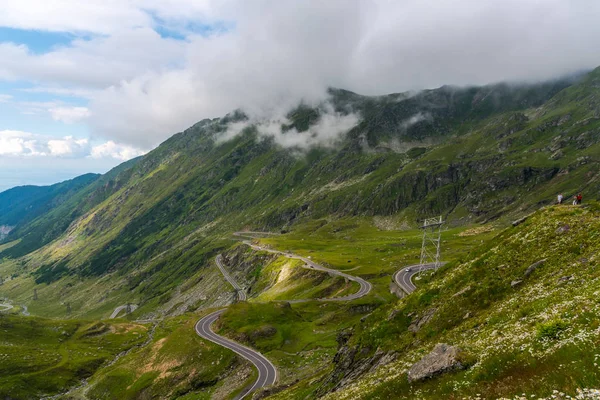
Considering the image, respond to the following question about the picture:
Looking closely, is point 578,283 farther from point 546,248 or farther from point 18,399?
point 18,399

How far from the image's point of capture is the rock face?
24578 mm

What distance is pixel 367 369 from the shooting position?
4178cm

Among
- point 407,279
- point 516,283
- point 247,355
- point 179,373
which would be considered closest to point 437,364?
point 516,283

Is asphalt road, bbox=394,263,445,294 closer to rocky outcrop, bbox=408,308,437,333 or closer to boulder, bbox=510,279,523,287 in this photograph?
rocky outcrop, bbox=408,308,437,333

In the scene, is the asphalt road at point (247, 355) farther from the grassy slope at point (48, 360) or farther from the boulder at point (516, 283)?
the grassy slope at point (48, 360)

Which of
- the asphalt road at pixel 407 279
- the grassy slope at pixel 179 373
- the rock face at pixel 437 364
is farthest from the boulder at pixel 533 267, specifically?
the grassy slope at pixel 179 373

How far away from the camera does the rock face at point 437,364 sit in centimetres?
2458

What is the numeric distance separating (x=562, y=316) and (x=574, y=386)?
926 cm

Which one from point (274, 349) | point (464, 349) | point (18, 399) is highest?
point (464, 349)

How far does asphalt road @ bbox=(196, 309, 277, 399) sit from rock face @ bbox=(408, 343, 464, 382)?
65.1m

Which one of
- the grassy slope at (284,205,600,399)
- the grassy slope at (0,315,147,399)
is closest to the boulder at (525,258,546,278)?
the grassy slope at (284,205,600,399)

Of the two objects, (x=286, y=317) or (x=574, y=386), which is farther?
(x=286, y=317)

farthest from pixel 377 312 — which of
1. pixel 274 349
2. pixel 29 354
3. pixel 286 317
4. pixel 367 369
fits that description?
pixel 29 354

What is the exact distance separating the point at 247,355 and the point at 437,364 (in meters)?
88.1
